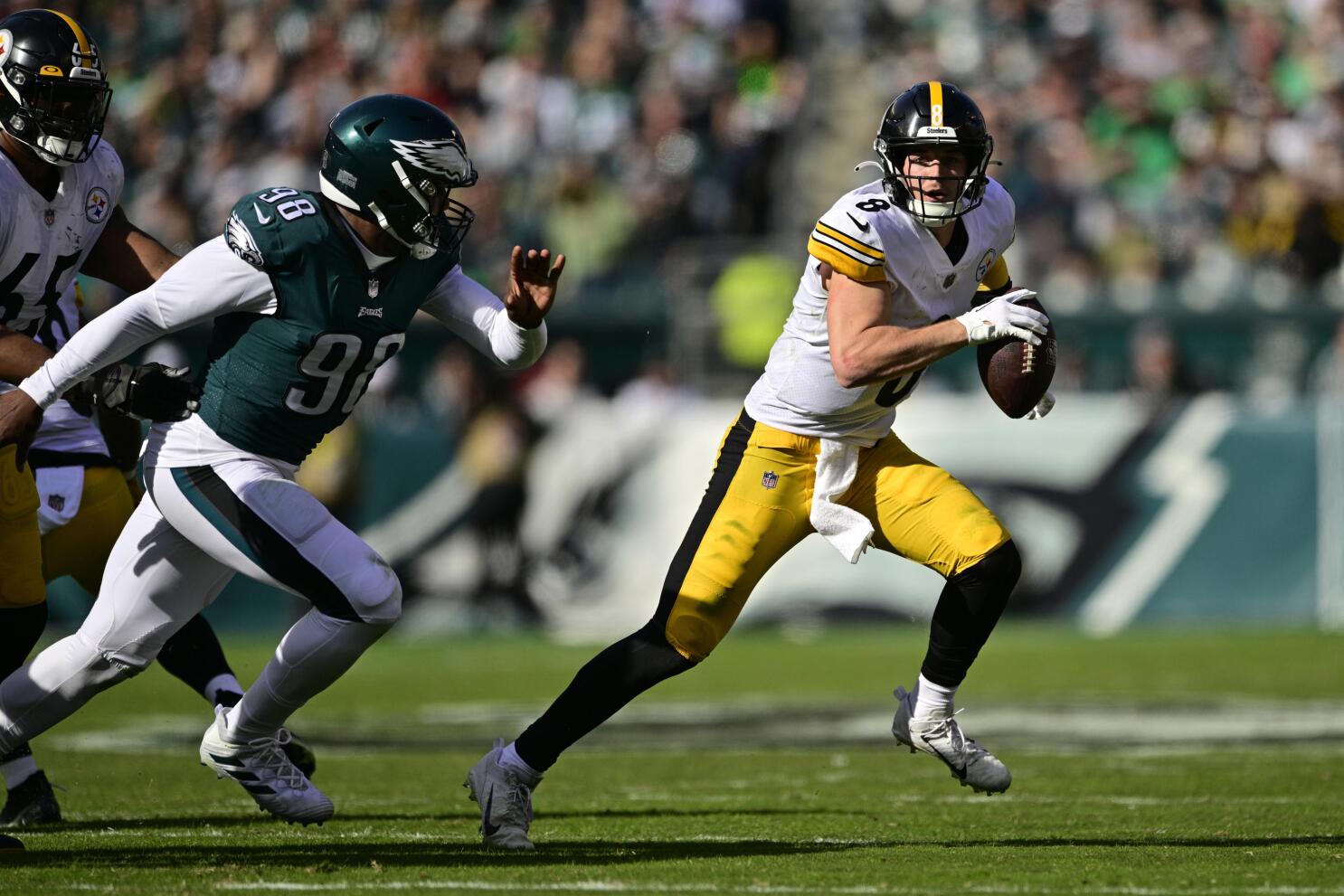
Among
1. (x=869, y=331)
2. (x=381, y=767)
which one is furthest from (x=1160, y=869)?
(x=381, y=767)

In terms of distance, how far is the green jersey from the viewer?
182 inches

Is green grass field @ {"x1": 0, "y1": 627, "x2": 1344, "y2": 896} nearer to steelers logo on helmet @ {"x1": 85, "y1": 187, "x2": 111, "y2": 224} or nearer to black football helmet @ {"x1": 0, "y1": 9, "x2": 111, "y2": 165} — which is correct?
steelers logo on helmet @ {"x1": 85, "y1": 187, "x2": 111, "y2": 224}

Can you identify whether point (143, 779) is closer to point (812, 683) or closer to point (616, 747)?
point (616, 747)

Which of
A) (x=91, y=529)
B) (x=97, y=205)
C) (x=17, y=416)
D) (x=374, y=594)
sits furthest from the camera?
(x=91, y=529)

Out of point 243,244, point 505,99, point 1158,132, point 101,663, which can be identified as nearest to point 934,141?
point 243,244

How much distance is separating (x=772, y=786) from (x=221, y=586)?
200 centimetres

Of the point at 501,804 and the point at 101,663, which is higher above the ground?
the point at 101,663

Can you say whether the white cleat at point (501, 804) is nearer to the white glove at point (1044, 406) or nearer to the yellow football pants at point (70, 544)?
the yellow football pants at point (70, 544)

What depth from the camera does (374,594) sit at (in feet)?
15.2

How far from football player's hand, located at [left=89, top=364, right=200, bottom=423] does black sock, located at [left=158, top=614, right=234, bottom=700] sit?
1187 millimetres

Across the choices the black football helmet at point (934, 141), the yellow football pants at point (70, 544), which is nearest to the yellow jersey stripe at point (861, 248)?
the black football helmet at point (934, 141)

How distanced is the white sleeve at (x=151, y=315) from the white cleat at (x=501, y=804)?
1302 millimetres

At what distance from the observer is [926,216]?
16.1 ft

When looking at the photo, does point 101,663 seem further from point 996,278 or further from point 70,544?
point 996,278
